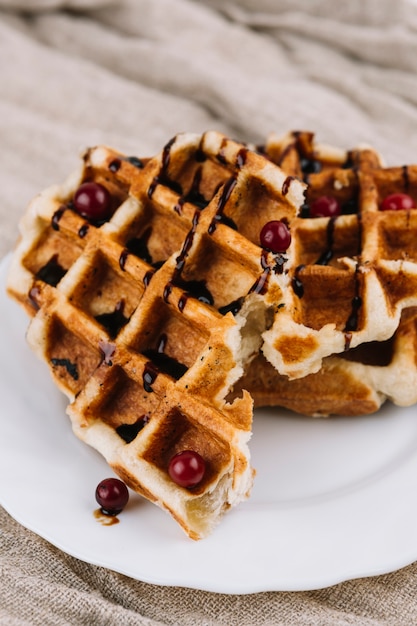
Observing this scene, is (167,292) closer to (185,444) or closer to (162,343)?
(162,343)

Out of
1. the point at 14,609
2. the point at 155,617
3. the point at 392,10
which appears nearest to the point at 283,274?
the point at 155,617

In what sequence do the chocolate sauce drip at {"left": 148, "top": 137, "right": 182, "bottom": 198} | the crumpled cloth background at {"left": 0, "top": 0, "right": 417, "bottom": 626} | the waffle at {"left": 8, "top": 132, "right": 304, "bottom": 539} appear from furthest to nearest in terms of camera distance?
the crumpled cloth background at {"left": 0, "top": 0, "right": 417, "bottom": 626}, the chocolate sauce drip at {"left": 148, "top": 137, "right": 182, "bottom": 198}, the waffle at {"left": 8, "top": 132, "right": 304, "bottom": 539}

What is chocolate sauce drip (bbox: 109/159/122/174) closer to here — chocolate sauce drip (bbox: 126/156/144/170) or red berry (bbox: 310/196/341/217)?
chocolate sauce drip (bbox: 126/156/144/170)

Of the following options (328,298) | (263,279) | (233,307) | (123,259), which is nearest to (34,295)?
(123,259)

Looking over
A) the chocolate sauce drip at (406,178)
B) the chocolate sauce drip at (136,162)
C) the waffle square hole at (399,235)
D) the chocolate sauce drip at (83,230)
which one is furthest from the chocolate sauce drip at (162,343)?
the chocolate sauce drip at (406,178)

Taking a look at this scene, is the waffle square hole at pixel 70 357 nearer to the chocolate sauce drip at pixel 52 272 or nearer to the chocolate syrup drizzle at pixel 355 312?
the chocolate sauce drip at pixel 52 272

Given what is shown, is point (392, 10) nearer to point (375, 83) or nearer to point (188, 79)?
point (375, 83)

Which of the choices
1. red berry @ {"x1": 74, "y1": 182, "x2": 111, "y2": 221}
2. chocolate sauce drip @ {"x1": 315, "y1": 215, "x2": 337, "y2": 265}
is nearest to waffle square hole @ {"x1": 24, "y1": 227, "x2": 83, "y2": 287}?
red berry @ {"x1": 74, "y1": 182, "x2": 111, "y2": 221}
